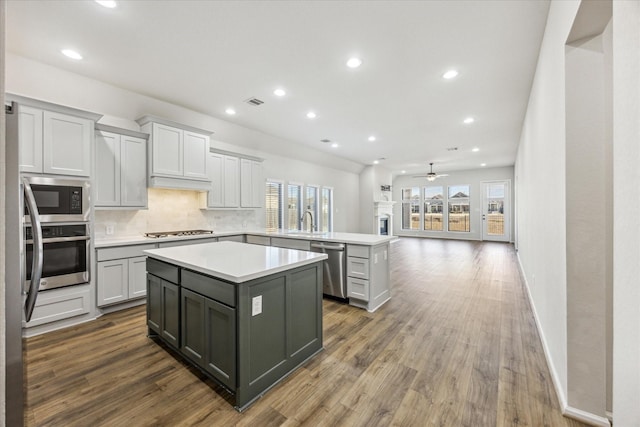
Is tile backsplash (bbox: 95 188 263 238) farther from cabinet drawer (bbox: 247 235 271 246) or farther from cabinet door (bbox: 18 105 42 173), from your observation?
cabinet door (bbox: 18 105 42 173)

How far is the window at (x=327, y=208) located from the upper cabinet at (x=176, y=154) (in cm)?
430

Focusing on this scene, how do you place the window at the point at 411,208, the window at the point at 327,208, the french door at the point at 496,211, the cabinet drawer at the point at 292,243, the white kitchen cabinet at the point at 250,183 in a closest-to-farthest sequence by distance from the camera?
1. the cabinet drawer at the point at 292,243
2. the white kitchen cabinet at the point at 250,183
3. the window at the point at 327,208
4. the french door at the point at 496,211
5. the window at the point at 411,208

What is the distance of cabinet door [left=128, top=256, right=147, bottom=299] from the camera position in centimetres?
349

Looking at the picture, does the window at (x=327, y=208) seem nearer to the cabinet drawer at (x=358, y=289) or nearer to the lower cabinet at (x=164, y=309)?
the cabinet drawer at (x=358, y=289)

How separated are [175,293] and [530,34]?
3.99 m

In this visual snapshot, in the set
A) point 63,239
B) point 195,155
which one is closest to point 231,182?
point 195,155

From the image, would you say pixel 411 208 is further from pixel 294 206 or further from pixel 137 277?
pixel 137 277

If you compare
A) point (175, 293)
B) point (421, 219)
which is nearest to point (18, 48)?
point (175, 293)

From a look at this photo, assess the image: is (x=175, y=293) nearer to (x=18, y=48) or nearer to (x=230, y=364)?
(x=230, y=364)

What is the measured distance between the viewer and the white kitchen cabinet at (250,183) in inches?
215

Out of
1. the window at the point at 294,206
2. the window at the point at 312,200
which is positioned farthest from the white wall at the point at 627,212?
the window at the point at 312,200

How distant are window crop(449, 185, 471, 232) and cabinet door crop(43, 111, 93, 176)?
11.6 meters

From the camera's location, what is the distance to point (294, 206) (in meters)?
7.26

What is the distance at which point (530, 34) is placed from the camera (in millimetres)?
2488
